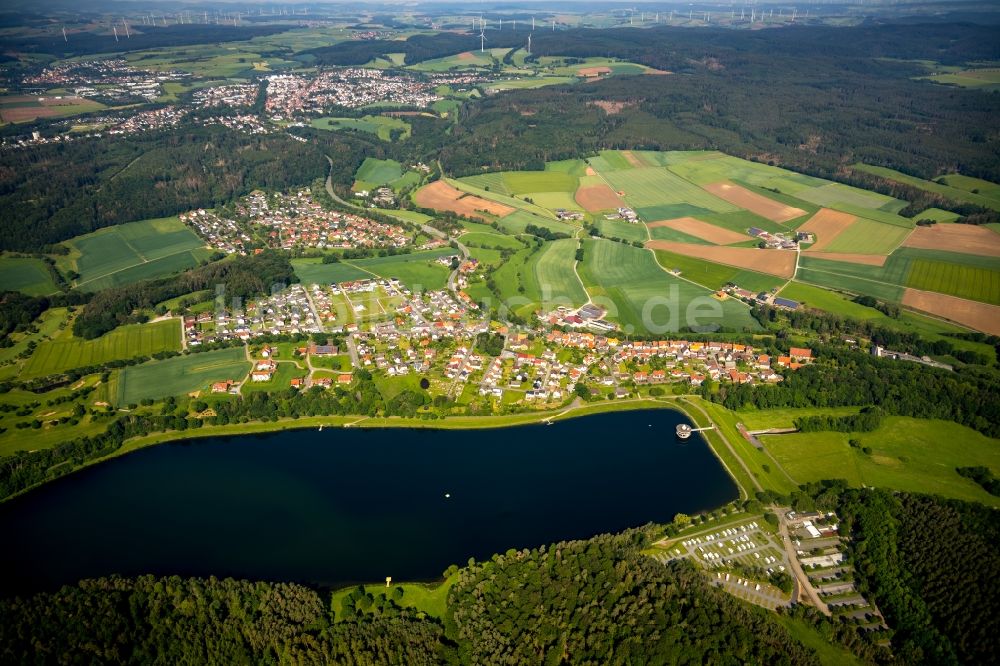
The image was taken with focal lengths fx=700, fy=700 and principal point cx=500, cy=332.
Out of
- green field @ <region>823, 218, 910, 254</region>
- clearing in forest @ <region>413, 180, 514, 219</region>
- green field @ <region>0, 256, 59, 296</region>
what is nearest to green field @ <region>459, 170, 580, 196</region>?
clearing in forest @ <region>413, 180, 514, 219</region>

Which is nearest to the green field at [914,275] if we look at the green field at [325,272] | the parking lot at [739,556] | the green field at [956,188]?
the green field at [956,188]

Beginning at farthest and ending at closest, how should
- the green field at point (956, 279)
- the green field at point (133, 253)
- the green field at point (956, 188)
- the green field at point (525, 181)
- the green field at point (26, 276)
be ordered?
the green field at point (525, 181), the green field at point (956, 188), the green field at point (133, 253), the green field at point (26, 276), the green field at point (956, 279)

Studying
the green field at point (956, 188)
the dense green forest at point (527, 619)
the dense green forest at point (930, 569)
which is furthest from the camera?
the green field at point (956, 188)

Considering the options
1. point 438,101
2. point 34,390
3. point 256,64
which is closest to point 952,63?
point 438,101

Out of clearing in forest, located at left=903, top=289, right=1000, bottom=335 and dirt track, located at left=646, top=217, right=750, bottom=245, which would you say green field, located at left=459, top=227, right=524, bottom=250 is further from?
clearing in forest, located at left=903, top=289, right=1000, bottom=335

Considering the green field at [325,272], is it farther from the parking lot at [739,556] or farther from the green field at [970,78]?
the green field at [970,78]

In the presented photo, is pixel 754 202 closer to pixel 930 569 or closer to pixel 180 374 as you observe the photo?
pixel 930 569

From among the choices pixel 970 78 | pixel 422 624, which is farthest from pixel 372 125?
pixel 970 78
